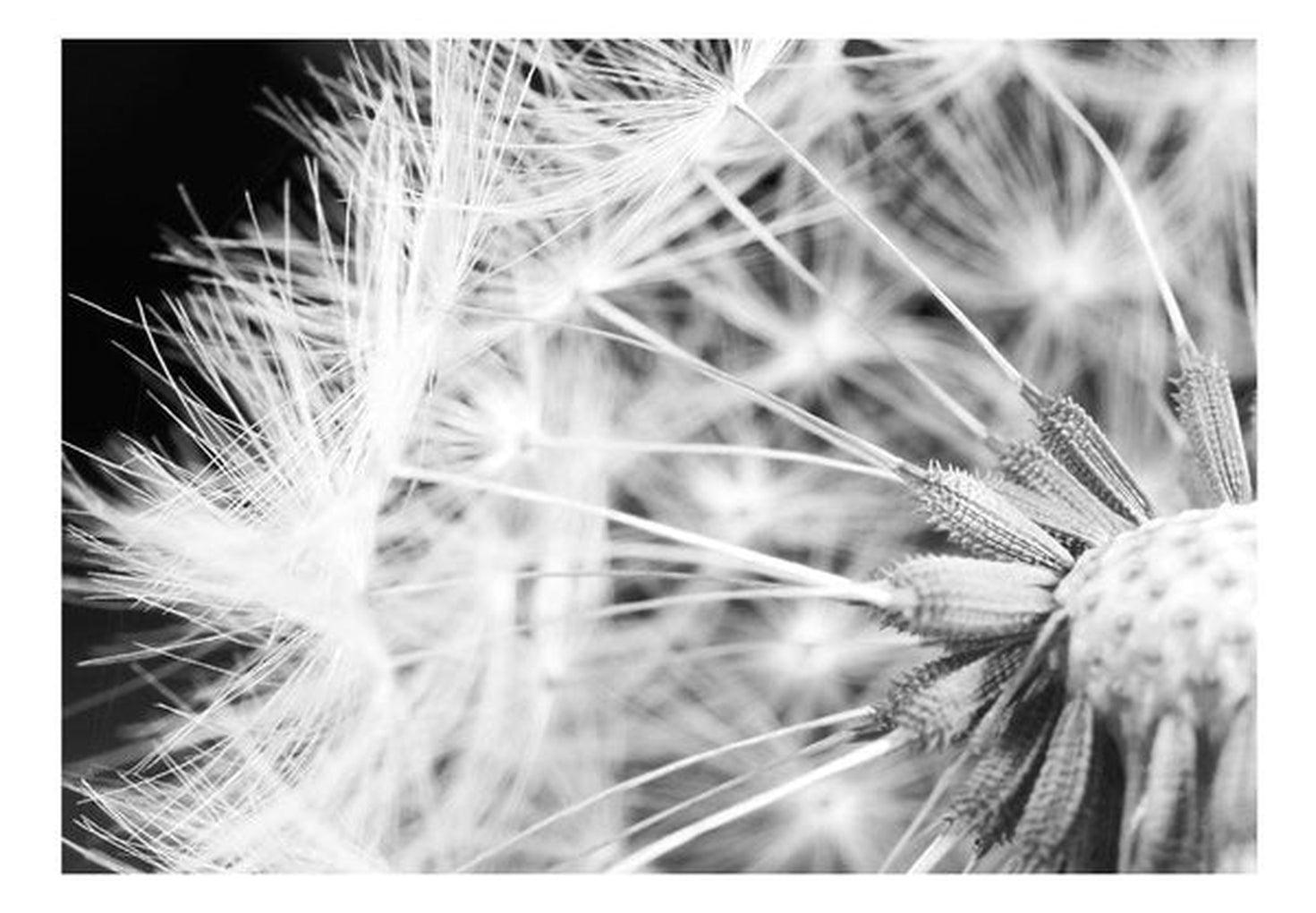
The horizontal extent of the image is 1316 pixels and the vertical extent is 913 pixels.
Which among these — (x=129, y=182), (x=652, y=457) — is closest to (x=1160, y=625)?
(x=652, y=457)

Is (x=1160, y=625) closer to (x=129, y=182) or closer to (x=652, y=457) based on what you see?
(x=652, y=457)

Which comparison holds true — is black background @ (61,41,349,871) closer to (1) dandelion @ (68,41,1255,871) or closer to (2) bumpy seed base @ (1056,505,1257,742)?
(1) dandelion @ (68,41,1255,871)

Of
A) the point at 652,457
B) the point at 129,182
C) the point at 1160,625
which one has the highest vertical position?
the point at 129,182

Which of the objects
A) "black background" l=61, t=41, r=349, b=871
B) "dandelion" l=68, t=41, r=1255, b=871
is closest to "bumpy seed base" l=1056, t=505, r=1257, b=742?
"dandelion" l=68, t=41, r=1255, b=871

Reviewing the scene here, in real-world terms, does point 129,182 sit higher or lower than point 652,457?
higher

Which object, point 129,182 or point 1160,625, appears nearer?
point 1160,625

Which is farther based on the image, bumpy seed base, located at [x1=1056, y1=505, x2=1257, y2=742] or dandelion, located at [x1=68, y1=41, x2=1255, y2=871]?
dandelion, located at [x1=68, y1=41, x2=1255, y2=871]
